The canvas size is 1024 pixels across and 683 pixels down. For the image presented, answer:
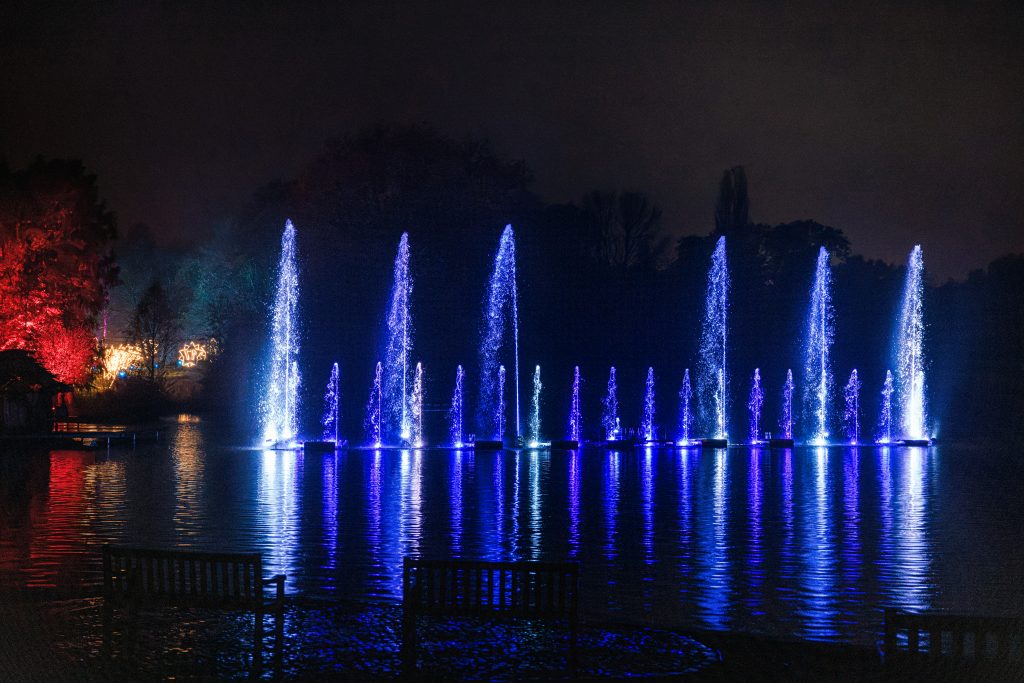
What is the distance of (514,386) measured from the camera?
1984 inches

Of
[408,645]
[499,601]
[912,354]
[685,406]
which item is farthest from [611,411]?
[408,645]

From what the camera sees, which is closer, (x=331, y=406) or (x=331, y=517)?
(x=331, y=517)

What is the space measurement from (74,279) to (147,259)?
5016cm

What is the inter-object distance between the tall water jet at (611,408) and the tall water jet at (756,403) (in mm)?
6302

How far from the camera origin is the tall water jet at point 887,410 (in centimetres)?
4816

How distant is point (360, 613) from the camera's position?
1049 centimetres

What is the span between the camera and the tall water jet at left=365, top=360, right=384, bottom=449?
1797 inches

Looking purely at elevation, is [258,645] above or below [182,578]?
below

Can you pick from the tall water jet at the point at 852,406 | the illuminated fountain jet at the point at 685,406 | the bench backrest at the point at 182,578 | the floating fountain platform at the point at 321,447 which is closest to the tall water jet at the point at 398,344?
the floating fountain platform at the point at 321,447

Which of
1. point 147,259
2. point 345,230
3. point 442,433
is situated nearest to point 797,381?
point 442,433

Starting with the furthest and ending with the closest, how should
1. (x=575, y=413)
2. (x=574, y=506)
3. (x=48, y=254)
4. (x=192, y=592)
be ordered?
(x=575, y=413) → (x=48, y=254) → (x=574, y=506) → (x=192, y=592)

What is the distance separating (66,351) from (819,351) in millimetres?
36097

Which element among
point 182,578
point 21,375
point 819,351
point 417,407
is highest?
point 819,351

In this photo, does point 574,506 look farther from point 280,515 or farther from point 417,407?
point 417,407
